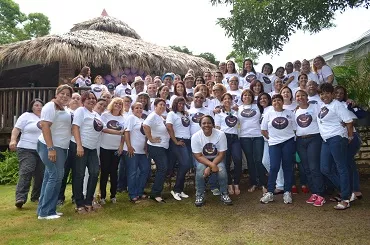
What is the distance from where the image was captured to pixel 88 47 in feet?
34.6

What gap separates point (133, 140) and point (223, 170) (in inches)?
58.6

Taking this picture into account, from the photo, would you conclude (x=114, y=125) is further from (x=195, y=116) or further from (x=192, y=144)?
(x=195, y=116)

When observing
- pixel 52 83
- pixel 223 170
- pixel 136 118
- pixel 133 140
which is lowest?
pixel 223 170

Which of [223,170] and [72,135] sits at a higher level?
[72,135]

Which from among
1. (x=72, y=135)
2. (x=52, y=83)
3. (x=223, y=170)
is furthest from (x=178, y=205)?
(x=52, y=83)

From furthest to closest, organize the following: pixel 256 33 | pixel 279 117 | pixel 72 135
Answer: pixel 256 33 < pixel 279 117 < pixel 72 135

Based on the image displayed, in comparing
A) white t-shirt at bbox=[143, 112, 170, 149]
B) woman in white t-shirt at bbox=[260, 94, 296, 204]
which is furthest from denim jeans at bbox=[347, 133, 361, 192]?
white t-shirt at bbox=[143, 112, 170, 149]

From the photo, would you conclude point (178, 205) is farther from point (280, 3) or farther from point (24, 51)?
point (24, 51)

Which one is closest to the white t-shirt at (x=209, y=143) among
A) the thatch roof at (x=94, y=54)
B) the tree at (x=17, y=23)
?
the thatch roof at (x=94, y=54)

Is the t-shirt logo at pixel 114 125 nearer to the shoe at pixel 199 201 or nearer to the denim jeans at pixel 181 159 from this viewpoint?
the denim jeans at pixel 181 159

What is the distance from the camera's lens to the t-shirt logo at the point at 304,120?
210 inches

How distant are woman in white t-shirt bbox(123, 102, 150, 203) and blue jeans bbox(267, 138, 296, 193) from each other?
1.96 meters

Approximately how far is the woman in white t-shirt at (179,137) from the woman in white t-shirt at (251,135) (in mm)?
925

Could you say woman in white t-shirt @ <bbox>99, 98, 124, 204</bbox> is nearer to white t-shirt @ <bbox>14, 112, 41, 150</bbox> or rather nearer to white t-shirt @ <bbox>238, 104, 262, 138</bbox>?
white t-shirt @ <bbox>14, 112, 41, 150</bbox>
